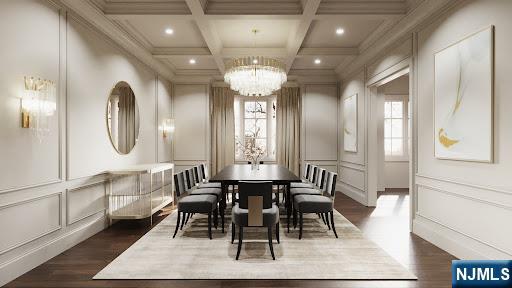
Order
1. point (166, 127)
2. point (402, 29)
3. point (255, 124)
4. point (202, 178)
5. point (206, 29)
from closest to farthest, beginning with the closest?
point (402, 29)
point (206, 29)
point (202, 178)
point (166, 127)
point (255, 124)

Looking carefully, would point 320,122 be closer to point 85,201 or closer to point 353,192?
point 353,192

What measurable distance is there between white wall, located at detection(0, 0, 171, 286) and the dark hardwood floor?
201mm

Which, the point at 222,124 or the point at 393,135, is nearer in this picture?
the point at 222,124

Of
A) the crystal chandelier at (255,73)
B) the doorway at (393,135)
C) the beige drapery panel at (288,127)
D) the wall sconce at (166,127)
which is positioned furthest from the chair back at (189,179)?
the doorway at (393,135)

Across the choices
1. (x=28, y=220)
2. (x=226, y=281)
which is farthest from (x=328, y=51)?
(x=28, y=220)

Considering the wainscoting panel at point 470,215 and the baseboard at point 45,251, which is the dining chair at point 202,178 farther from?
the wainscoting panel at point 470,215

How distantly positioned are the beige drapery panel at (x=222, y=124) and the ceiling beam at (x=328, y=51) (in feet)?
9.23

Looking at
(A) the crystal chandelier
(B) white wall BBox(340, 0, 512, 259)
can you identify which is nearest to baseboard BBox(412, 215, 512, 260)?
(B) white wall BBox(340, 0, 512, 259)

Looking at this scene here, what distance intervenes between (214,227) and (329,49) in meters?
3.85

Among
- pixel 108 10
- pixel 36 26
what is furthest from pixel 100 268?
pixel 108 10

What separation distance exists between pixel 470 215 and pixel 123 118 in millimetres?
4851

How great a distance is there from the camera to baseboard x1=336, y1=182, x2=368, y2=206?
6292 millimetres

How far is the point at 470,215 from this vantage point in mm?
3211

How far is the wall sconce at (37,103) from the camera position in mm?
2961
